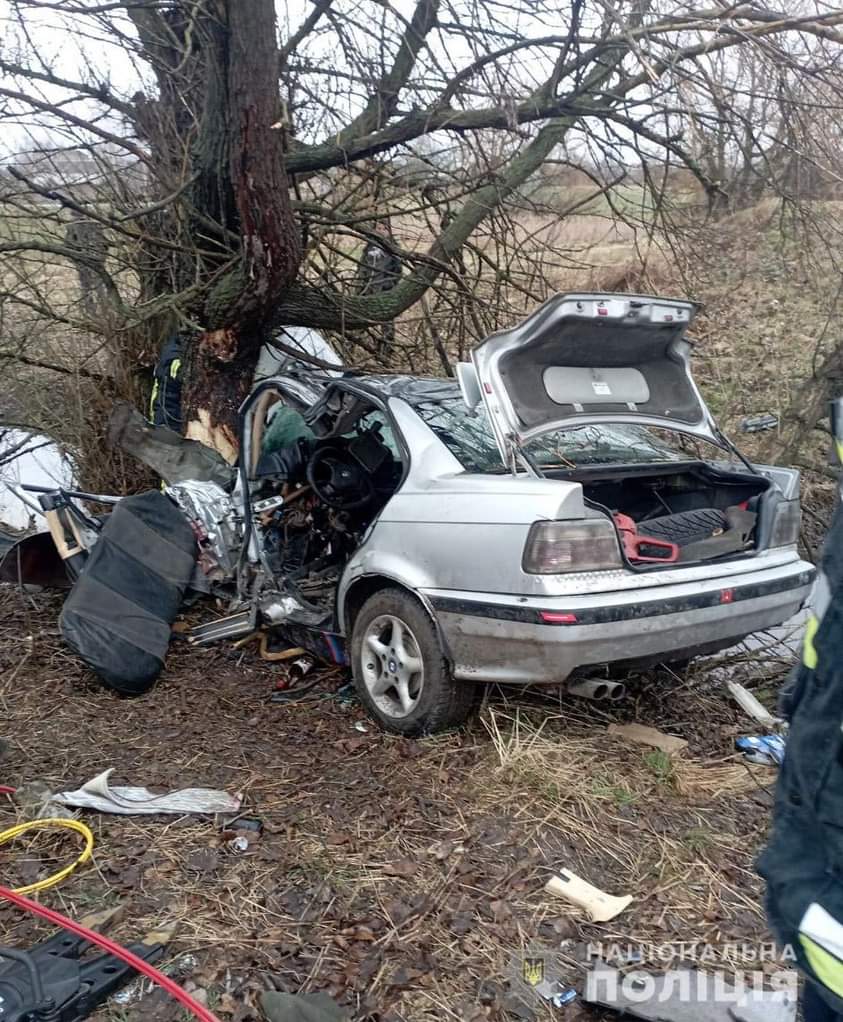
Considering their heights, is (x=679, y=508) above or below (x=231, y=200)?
below

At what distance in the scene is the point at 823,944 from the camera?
121 centimetres

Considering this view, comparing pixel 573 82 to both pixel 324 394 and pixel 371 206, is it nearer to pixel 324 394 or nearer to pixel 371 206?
pixel 371 206

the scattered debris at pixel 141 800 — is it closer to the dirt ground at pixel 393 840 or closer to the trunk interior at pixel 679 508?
the dirt ground at pixel 393 840

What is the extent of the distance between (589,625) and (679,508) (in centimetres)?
146

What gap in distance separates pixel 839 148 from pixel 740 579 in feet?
11.2

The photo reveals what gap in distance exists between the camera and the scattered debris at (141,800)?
3.46 m

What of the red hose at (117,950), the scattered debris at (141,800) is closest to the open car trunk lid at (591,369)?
the scattered debris at (141,800)

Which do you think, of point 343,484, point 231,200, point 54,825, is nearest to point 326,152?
point 231,200

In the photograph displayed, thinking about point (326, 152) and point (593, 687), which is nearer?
point (593, 687)

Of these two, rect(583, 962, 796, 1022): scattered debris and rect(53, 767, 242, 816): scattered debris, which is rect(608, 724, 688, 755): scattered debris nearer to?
rect(583, 962, 796, 1022): scattered debris

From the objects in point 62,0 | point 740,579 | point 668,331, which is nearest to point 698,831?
point 740,579

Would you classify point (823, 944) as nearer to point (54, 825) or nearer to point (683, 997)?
point (683, 997)

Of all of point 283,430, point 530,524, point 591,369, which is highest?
point 591,369

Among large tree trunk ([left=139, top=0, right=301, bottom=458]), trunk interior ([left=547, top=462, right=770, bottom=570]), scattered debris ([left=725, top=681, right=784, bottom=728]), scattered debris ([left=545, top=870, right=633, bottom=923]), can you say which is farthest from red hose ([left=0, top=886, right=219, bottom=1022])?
large tree trunk ([left=139, top=0, right=301, bottom=458])
